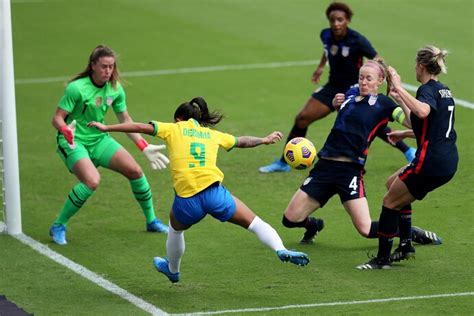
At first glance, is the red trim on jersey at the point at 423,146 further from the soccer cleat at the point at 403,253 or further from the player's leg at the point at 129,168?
the player's leg at the point at 129,168

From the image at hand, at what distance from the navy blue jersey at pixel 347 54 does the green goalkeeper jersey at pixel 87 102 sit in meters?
3.89

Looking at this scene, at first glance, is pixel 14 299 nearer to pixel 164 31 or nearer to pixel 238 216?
pixel 238 216

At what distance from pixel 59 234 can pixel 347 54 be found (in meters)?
5.09

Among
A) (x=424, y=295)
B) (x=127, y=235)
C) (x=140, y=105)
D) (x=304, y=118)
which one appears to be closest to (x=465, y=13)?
(x=140, y=105)

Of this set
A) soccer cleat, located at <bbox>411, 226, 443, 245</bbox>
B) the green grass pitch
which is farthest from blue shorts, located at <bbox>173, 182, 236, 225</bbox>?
soccer cleat, located at <bbox>411, 226, 443, 245</bbox>

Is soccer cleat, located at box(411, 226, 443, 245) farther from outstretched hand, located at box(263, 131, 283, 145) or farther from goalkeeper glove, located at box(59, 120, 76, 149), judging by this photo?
goalkeeper glove, located at box(59, 120, 76, 149)

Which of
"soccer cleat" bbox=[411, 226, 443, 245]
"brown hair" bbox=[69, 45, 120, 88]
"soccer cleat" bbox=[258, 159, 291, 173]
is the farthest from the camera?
"soccer cleat" bbox=[258, 159, 291, 173]

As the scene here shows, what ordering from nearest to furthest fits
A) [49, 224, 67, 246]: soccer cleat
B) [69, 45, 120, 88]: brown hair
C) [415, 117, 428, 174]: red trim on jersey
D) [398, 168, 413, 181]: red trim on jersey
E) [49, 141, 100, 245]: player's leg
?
1. [415, 117, 428, 174]: red trim on jersey
2. [398, 168, 413, 181]: red trim on jersey
3. [69, 45, 120, 88]: brown hair
4. [49, 141, 100, 245]: player's leg
5. [49, 224, 67, 246]: soccer cleat

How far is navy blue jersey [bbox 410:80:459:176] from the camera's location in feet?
38.2

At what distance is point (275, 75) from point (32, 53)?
6.27 meters

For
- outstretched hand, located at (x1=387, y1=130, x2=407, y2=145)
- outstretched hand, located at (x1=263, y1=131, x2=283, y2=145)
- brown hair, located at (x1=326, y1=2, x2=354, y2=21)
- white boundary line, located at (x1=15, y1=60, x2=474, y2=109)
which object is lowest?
white boundary line, located at (x1=15, y1=60, x2=474, y2=109)

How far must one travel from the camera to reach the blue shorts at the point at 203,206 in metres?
11.3

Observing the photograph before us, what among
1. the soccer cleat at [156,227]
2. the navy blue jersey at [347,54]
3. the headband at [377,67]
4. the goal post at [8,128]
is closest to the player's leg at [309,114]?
the navy blue jersey at [347,54]

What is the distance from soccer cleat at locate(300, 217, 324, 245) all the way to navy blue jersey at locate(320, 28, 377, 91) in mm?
3927
